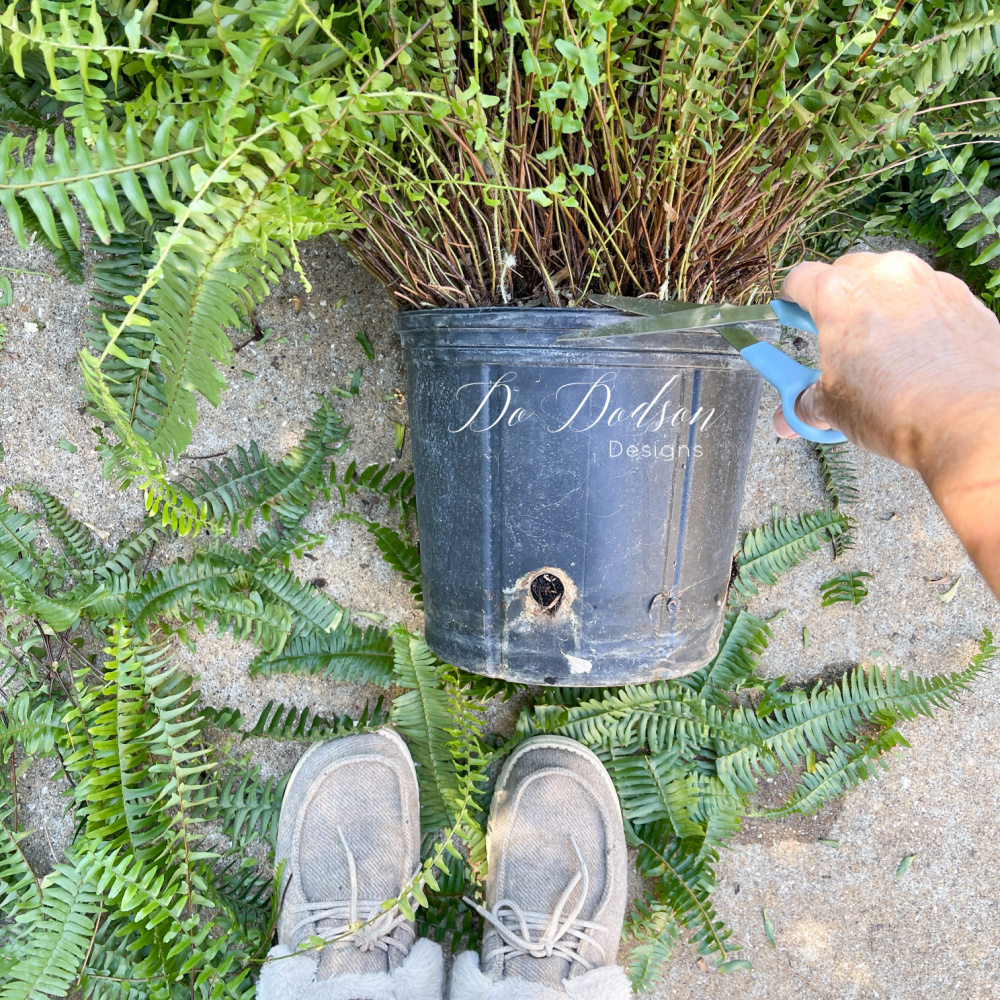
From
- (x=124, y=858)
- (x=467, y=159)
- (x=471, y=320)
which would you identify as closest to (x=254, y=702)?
(x=124, y=858)

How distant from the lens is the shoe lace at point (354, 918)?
1575 mm

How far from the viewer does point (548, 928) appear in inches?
62.5

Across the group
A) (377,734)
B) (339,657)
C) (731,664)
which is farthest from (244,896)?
(731,664)

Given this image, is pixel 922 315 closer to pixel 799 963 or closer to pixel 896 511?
pixel 896 511

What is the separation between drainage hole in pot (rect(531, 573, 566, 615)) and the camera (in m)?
1.16

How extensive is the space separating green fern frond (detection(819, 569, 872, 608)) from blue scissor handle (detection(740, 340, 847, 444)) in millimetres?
852

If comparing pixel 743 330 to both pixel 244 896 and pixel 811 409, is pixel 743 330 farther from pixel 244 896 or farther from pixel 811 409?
pixel 244 896

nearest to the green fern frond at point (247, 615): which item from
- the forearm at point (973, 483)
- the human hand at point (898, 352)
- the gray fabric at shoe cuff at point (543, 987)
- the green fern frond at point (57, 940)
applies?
the green fern frond at point (57, 940)

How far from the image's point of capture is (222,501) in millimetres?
1480

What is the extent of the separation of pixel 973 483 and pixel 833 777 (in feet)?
3.89

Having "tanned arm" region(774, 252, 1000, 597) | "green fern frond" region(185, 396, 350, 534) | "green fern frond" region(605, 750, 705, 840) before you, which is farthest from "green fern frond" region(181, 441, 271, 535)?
"tanned arm" region(774, 252, 1000, 597)

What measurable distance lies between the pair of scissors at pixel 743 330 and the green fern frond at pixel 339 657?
31.7 inches

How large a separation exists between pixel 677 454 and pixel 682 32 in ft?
1.77

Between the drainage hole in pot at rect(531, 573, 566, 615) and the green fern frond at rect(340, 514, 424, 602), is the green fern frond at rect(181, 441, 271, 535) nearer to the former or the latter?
the green fern frond at rect(340, 514, 424, 602)
